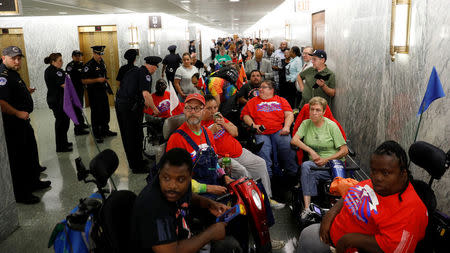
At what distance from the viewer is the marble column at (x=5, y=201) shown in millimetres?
3605

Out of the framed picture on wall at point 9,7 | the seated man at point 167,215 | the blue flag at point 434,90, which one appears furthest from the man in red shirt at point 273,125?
the framed picture on wall at point 9,7

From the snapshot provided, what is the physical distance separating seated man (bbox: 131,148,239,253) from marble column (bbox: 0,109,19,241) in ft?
7.83

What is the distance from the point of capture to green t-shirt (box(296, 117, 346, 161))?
12.8ft

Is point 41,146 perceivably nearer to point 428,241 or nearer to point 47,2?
point 47,2

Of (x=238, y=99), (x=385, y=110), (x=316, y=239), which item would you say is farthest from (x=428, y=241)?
(x=238, y=99)

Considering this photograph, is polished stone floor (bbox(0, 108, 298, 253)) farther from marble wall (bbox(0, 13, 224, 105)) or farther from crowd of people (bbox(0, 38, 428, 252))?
marble wall (bbox(0, 13, 224, 105))

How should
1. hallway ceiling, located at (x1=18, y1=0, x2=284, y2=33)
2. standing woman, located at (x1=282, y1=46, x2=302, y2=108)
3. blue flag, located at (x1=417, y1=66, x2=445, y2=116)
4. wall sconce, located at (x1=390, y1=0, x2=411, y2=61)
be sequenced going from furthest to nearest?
hallway ceiling, located at (x1=18, y1=0, x2=284, y2=33), standing woman, located at (x1=282, y1=46, x2=302, y2=108), wall sconce, located at (x1=390, y1=0, x2=411, y2=61), blue flag, located at (x1=417, y1=66, x2=445, y2=116)

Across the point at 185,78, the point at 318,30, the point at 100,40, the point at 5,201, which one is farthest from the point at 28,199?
the point at 100,40

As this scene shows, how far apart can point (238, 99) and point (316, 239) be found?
3746mm

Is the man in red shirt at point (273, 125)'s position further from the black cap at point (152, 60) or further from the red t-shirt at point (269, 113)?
the black cap at point (152, 60)

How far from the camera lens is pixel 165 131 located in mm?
3766

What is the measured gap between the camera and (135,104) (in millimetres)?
5320

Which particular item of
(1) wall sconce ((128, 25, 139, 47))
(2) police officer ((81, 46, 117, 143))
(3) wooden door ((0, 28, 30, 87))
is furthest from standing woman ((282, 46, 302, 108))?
(3) wooden door ((0, 28, 30, 87))

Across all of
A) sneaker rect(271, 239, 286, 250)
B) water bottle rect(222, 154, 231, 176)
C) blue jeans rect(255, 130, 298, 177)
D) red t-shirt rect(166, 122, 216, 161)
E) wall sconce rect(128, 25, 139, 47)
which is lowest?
sneaker rect(271, 239, 286, 250)
